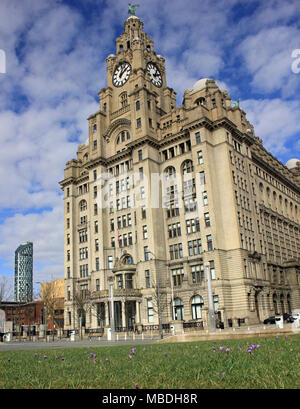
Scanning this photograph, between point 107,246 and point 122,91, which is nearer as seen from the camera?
point 107,246

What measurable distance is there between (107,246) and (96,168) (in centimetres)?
1669

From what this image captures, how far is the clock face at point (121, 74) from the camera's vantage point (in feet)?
273

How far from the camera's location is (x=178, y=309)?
205ft

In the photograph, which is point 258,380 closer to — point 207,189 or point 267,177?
point 207,189

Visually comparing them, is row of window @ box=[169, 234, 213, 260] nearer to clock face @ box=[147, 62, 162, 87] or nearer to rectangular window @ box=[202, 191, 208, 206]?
rectangular window @ box=[202, 191, 208, 206]

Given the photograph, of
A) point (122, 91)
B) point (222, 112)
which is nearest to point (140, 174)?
point (222, 112)

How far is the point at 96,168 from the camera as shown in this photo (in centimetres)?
7812

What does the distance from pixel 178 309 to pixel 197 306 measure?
3.83 meters

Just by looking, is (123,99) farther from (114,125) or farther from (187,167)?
(187,167)

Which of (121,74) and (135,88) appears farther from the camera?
(121,74)

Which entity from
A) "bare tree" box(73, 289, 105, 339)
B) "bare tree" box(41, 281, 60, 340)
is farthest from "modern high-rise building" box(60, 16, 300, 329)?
"bare tree" box(41, 281, 60, 340)

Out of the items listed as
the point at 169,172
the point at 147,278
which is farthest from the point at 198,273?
the point at 169,172

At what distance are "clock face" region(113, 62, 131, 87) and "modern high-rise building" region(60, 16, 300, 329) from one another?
30cm
